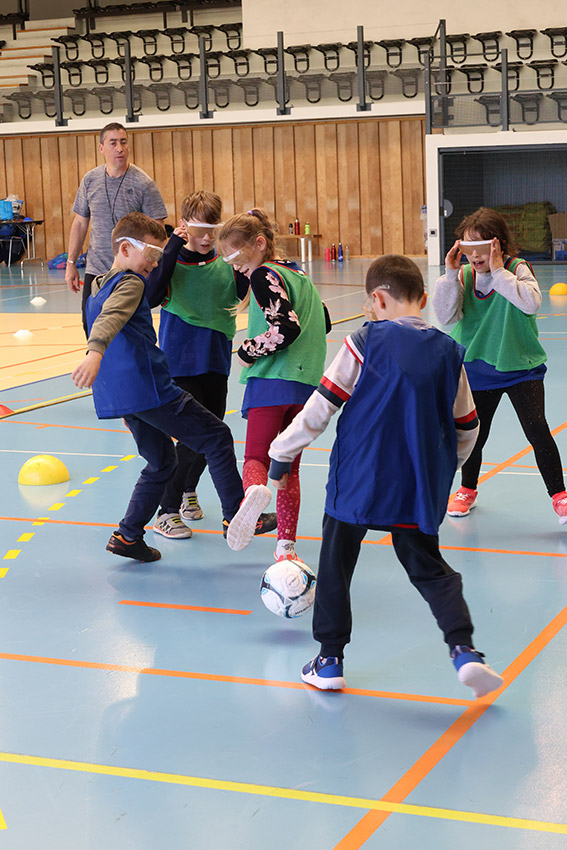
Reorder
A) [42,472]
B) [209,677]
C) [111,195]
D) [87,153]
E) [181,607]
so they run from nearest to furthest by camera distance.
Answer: [209,677] → [181,607] → [42,472] → [111,195] → [87,153]

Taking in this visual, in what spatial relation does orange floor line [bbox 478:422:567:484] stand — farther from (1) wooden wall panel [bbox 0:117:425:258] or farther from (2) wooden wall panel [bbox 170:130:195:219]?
(2) wooden wall panel [bbox 170:130:195:219]

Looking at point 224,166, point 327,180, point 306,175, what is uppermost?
point 224,166

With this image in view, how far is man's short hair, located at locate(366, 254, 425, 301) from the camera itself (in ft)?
8.89

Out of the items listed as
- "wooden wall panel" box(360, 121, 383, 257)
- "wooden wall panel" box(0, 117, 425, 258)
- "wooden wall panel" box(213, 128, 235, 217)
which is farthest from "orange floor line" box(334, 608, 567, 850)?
"wooden wall panel" box(213, 128, 235, 217)

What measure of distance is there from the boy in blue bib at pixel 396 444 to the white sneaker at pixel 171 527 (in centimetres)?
153

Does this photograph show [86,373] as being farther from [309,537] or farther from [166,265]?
[309,537]

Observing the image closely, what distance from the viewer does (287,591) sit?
3203 mm

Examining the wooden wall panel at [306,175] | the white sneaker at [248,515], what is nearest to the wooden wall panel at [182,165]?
the wooden wall panel at [306,175]

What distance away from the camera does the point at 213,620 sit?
10.9 ft

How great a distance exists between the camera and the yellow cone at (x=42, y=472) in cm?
505

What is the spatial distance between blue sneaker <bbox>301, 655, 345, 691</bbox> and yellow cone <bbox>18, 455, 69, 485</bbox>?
8.47 ft

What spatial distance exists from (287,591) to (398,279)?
41.5 inches

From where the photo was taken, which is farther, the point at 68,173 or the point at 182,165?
the point at 68,173

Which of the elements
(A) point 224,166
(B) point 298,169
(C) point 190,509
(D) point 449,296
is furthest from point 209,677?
(A) point 224,166
